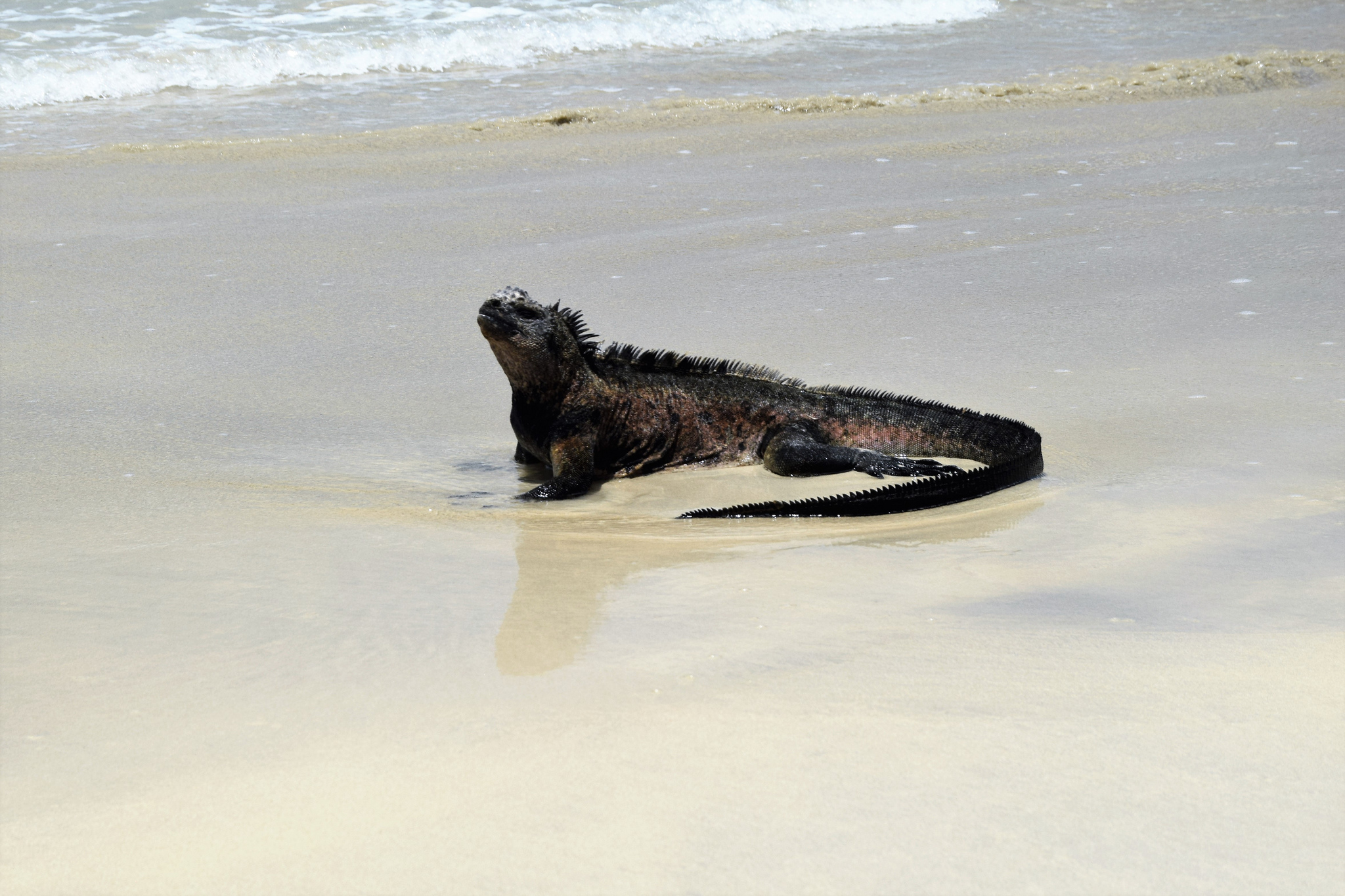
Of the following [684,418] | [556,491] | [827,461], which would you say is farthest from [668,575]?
[684,418]

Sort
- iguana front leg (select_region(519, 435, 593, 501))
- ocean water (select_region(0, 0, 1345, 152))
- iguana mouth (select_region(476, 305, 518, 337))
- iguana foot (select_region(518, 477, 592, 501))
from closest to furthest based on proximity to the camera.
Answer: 1. iguana foot (select_region(518, 477, 592, 501))
2. iguana front leg (select_region(519, 435, 593, 501))
3. iguana mouth (select_region(476, 305, 518, 337))
4. ocean water (select_region(0, 0, 1345, 152))

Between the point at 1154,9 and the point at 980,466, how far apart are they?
17.3 m

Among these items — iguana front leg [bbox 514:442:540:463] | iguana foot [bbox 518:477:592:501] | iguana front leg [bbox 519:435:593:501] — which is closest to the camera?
iguana foot [bbox 518:477:592:501]

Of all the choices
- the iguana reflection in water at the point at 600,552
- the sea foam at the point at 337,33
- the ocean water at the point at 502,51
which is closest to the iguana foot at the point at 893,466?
the iguana reflection in water at the point at 600,552

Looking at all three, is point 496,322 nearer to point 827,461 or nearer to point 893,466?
point 827,461

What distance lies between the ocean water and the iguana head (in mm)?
8078

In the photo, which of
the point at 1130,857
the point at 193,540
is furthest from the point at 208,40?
the point at 1130,857

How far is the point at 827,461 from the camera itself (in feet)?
18.4

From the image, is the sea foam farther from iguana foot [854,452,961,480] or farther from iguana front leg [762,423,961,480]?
iguana foot [854,452,961,480]

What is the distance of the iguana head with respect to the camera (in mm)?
5508

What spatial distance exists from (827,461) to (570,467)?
105 cm

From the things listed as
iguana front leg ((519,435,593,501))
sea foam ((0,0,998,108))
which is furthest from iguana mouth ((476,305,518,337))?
sea foam ((0,0,998,108))

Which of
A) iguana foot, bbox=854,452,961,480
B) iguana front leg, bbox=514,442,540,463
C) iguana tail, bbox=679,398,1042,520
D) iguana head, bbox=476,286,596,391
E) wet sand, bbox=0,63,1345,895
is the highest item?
iguana head, bbox=476,286,596,391

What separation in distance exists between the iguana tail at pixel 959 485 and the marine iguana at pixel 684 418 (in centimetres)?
1
